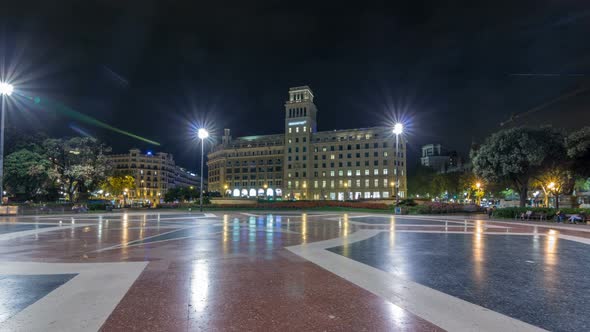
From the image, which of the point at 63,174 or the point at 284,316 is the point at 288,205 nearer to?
the point at 63,174

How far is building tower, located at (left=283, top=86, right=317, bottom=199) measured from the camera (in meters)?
121

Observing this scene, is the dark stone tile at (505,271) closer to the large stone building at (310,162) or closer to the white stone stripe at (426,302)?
the white stone stripe at (426,302)

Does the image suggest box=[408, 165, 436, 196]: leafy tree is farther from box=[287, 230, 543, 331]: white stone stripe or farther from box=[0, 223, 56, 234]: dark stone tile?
box=[287, 230, 543, 331]: white stone stripe

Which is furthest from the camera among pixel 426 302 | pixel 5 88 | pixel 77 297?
pixel 5 88

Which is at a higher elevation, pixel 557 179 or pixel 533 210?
pixel 557 179

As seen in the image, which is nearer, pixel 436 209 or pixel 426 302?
pixel 426 302

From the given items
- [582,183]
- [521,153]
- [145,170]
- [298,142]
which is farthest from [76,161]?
[145,170]

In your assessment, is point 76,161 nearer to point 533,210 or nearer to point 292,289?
point 292,289

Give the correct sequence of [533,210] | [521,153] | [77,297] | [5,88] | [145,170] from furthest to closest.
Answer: [145,170], [521,153], [533,210], [5,88], [77,297]

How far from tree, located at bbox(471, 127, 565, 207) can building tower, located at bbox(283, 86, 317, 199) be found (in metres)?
88.1

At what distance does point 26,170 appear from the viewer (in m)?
41.1

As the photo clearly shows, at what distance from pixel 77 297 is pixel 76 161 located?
5268 cm

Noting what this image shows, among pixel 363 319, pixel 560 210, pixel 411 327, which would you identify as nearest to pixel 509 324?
pixel 411 327

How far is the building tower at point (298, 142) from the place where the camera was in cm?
12144
